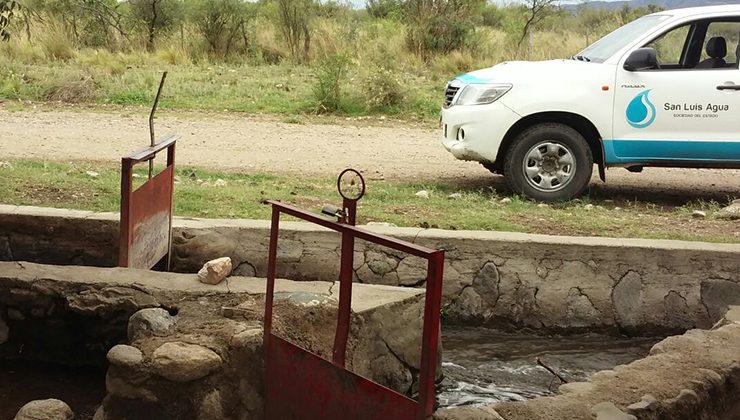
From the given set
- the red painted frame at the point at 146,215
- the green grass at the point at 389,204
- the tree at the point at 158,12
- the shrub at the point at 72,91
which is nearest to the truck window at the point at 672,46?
the green grass at the point at 389,204

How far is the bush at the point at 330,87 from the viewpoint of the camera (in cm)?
1550

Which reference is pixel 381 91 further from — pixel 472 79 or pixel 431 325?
pixel 431 325

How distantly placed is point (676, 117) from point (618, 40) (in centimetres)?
104

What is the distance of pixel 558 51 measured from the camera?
2223 centimetres

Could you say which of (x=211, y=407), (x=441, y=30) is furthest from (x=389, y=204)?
(x=441, y=30)

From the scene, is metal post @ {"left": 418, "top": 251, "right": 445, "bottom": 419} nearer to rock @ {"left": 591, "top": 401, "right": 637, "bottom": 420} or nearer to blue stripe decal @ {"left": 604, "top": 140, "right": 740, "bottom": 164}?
rock @ {"left": 591, "top": 401, "right": 637, "bottom": 420}

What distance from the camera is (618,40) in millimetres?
10039

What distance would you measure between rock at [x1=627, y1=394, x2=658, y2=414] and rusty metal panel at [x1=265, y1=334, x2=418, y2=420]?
108cm

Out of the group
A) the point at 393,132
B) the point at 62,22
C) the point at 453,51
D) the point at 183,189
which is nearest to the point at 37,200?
the point at 183,189

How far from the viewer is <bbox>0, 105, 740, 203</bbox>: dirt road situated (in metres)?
11.1

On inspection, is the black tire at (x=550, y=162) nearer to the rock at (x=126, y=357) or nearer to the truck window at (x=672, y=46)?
the truck window at (x=672, y=46)

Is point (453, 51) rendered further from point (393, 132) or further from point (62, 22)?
point (62, 22)

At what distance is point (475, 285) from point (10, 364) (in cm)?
304

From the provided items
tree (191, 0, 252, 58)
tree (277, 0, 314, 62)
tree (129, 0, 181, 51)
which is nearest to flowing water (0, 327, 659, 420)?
tree (277, 0, 314, 62)
